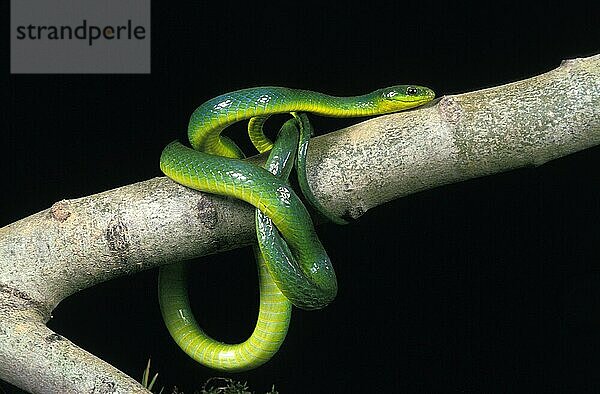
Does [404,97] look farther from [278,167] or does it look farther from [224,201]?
[224,201]

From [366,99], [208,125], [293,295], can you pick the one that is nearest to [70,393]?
[293,295]

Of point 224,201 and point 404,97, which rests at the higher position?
point 404,97

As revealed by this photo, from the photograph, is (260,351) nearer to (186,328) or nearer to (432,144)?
(186,328)

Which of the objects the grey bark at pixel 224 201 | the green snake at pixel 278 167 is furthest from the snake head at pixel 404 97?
the grey bark at pixel 224 201

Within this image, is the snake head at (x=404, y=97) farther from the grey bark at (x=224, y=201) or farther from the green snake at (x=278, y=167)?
the grey bark at (x=224, y=201)

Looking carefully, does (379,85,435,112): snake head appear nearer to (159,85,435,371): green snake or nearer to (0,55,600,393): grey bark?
(159,85,435,371): green snake

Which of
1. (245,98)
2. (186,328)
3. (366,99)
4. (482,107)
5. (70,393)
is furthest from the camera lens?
(186,328)

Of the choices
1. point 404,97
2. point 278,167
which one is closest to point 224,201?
point 278,167
